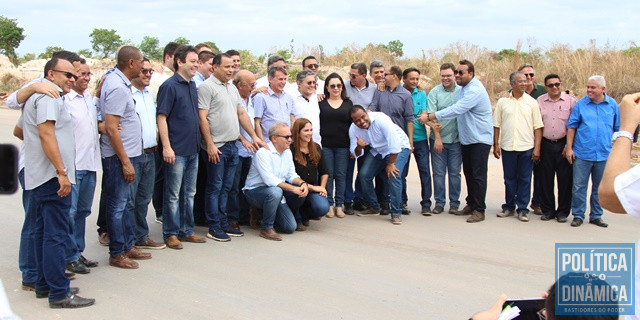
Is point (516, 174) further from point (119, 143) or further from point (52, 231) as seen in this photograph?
point (52, 231)

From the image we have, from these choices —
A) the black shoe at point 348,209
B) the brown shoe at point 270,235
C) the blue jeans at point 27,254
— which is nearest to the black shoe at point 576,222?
the black shoe at point 348,209

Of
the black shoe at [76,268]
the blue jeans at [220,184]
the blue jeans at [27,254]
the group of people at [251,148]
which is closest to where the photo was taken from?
the group of people at [251,148]

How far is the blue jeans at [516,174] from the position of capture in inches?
381

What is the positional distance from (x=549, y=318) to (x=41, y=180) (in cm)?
427

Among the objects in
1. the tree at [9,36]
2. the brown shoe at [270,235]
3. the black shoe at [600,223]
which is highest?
the tree at [9,36]

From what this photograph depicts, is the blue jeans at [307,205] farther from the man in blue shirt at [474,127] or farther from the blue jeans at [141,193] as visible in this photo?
the man in blue shirt at [474,127]

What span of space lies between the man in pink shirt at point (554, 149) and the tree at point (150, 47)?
98.0ft

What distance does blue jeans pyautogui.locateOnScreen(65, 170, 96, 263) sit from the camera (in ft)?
21.4

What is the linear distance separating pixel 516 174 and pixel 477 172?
2.12 ft

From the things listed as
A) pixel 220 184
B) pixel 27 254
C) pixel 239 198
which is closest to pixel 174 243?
pixel 220 184

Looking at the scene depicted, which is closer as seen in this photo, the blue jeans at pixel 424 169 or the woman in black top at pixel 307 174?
the woman in black top at pixel 307 174

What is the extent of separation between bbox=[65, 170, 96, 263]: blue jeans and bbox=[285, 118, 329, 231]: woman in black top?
2657 millimetres

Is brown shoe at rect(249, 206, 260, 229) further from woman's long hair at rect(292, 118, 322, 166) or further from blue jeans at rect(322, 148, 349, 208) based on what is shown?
blue jeans at rect(322, 148, 349, 208)

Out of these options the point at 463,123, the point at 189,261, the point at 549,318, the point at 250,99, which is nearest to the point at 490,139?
the point at 463,123
